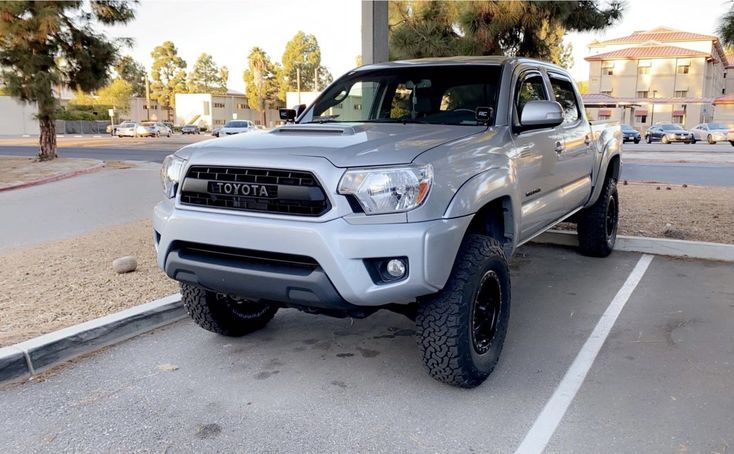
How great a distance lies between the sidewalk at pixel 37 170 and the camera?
15.7 metres

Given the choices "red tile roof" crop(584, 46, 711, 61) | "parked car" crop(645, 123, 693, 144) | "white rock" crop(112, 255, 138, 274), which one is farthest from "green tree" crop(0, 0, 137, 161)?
"red tile roof" crop(584, 46, 711, 61)

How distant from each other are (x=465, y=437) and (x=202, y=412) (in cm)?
140

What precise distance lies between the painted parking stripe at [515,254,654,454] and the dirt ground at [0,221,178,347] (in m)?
3.23

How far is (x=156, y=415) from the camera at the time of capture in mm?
3240

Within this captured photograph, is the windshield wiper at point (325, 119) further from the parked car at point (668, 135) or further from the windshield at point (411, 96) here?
the parked car at point (668, 135)

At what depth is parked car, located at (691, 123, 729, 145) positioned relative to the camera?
38125mm

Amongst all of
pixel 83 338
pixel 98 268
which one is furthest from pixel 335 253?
pixel 98 268

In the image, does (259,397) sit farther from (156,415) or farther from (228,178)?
(228,178)

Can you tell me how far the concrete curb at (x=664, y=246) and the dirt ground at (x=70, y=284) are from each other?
4.50m

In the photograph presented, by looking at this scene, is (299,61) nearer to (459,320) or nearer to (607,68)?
(607,68)

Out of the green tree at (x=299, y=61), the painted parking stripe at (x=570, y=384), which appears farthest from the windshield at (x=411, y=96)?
the green tree at (x=299, y=61)

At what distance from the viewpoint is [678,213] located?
8.78 m

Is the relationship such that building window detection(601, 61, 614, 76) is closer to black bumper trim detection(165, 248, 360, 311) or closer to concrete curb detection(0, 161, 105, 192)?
concrete curb detection(0, 161, 105, 192)

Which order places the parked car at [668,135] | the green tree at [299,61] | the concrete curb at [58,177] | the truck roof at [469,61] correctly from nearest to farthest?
the truck roof at [469,61], the concrete curb at [58,177], the parked car at [668,135], the green tree at [299,61]
